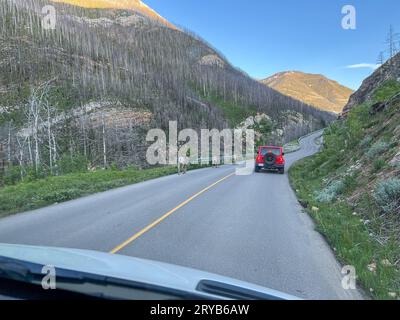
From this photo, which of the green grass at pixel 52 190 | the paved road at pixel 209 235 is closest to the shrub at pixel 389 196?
the paved road at pixel 209 235

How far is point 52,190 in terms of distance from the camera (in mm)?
15938

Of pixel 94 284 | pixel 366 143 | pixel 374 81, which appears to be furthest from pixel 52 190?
pixel 374 81

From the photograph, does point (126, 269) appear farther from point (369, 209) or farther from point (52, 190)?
point (52, 190)

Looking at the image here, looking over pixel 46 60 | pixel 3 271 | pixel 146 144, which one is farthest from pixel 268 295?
pixel 46 60

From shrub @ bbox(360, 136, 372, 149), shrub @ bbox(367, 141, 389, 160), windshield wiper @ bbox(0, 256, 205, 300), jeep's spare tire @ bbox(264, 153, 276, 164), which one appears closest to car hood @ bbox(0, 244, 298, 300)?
windshield wiper @ bbox(0, 256, 205, 300)

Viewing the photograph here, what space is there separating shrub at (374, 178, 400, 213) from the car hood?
6.54 m

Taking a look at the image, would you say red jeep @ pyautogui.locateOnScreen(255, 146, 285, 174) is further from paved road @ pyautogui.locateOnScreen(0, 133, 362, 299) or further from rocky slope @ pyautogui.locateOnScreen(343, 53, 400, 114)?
paved road @ pyautogui.locateOnScreen(0, 133, 362, 299)

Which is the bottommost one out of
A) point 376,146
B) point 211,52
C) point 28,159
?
point 28,159

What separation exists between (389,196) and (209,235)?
4304mm

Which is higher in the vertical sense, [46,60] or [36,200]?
[46,60]

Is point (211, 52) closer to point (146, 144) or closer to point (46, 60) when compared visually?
point (46, 60)

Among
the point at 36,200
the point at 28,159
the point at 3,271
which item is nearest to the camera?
the point at 3,271
